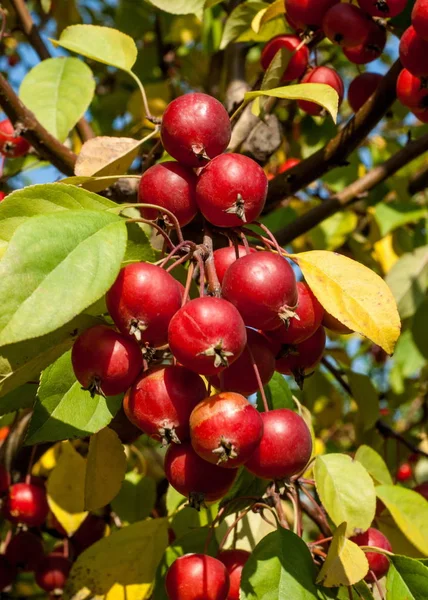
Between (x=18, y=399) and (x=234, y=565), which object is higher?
(x=18, y=399)

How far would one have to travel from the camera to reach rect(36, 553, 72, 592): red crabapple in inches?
69.1

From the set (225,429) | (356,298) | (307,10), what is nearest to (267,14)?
(307,10)

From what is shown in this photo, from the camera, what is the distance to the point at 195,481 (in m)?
0.96

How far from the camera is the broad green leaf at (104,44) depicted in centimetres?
153

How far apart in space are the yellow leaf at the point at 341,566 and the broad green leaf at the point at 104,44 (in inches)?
43.2

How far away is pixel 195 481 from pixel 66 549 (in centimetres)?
102

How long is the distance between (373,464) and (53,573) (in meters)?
0.88

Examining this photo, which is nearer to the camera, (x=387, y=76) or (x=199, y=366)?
(x=199, y=366)

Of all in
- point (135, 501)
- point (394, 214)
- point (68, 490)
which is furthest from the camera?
point (394, 214)

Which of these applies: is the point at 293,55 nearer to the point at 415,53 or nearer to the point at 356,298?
the point at 415,53

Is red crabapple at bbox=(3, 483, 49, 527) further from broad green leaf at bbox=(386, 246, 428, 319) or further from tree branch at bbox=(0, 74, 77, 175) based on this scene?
broad green leaf at bbox=(386, 246, 428, 319)

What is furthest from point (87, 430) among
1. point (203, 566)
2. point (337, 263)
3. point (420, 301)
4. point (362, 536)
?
point (420, 301)

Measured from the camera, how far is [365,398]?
6.24ft

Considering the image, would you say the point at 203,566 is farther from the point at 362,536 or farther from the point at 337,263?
the point at 337,263
